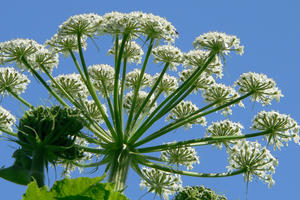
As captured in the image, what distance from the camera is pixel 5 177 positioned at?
6527 millimetres

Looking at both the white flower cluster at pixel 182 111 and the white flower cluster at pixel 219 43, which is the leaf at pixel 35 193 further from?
the white flower cluster at pixel 182 111

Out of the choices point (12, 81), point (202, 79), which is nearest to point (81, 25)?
point (12, 81)

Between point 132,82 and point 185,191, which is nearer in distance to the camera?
point 185,191

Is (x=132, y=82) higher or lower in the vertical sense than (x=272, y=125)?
higher

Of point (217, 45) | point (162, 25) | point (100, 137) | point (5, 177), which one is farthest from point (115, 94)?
point (5, 177)

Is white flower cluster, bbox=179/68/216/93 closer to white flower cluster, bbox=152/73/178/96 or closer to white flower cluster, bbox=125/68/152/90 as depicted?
white flower cluster, bbox=152/73/178/96

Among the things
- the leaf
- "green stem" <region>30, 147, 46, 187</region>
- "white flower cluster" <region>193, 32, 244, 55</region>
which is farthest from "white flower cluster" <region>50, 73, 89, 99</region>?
the leaf

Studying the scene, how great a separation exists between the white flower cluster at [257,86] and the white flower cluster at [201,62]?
71 cm

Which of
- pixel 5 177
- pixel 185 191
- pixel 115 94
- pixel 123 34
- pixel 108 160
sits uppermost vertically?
pixel 123 34

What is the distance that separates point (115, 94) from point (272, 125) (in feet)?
13.8

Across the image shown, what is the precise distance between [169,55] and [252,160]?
3669 millimetres

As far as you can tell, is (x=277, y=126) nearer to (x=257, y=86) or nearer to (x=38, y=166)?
(x=257, y=86)

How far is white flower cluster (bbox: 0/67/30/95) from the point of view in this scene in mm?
12414

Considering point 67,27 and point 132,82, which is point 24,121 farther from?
point 132,82
